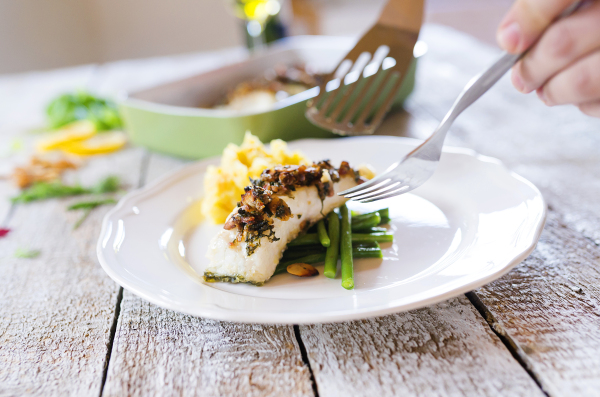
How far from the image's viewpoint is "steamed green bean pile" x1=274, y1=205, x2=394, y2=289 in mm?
1402

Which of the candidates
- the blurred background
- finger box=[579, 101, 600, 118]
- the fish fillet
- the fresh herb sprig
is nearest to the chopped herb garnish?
the fresh herb sprig

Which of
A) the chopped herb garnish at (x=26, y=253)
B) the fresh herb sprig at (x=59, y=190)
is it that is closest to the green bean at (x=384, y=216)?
the chopped herb garnish at (x=26, y=253)

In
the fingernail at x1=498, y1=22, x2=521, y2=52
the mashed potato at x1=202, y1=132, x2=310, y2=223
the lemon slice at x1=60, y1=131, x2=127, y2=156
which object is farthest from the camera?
the lemon slice at x1=60, y1=131, x2=127, y2=156

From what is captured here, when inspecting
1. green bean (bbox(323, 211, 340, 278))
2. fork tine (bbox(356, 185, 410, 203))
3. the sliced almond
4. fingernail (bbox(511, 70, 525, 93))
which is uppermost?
fingernail (bbox(511, 70, 525, 93))

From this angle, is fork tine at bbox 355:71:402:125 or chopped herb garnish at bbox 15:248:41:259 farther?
fork tine at bbox 355:71:402:125

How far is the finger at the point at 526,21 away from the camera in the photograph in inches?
46.9

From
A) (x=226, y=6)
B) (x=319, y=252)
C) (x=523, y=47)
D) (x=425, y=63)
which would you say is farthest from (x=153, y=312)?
(x=226, y=6)

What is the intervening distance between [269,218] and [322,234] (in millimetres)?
194

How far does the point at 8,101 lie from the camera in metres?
3.94

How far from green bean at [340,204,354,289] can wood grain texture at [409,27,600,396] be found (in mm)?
357

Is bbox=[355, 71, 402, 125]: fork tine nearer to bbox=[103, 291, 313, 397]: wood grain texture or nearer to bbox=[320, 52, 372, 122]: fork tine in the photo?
bbox=[320, 52, 372, 122]: fork tine

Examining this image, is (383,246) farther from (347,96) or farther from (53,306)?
(53,306)

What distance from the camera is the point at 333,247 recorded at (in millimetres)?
1470

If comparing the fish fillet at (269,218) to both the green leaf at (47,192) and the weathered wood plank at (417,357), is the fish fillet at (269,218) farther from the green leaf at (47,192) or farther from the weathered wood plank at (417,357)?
the green leaf at (47,192)
